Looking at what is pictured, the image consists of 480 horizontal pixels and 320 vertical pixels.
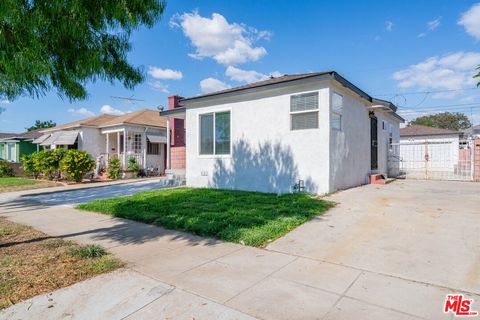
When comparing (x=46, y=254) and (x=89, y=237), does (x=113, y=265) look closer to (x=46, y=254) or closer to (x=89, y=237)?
(x=46, y=254)

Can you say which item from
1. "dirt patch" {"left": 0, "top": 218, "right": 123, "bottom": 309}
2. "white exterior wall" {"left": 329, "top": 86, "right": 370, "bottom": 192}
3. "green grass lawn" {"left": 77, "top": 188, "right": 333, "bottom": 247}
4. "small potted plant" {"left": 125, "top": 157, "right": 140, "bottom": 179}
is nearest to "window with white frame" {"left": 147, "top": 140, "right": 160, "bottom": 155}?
"small potted plant" {"left": 125, "top": 157, "right": 140, "bottom": 179}

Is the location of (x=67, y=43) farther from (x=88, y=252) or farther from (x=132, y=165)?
(x=132, y=165)

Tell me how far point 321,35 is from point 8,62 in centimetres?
1431

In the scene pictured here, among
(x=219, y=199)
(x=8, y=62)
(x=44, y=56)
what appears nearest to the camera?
(x=8, y=62)

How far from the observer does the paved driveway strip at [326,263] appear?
2607 mm

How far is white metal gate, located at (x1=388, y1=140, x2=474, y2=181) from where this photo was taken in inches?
517

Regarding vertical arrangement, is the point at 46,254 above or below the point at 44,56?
below

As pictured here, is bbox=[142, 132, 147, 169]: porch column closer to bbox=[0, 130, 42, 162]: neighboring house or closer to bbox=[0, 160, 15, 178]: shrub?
bbox=[0, 160, 15, 178]: shrub

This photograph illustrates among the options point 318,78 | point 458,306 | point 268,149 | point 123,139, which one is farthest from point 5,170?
point 458,306

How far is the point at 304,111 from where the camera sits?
8578mm

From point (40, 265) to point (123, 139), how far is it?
693 inches

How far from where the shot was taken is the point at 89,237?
5.06 m

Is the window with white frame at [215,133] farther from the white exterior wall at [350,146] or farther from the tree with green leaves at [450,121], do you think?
the tree with green leaves at [450,121]

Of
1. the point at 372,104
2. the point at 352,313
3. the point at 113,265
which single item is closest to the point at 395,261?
the point at 352,313
